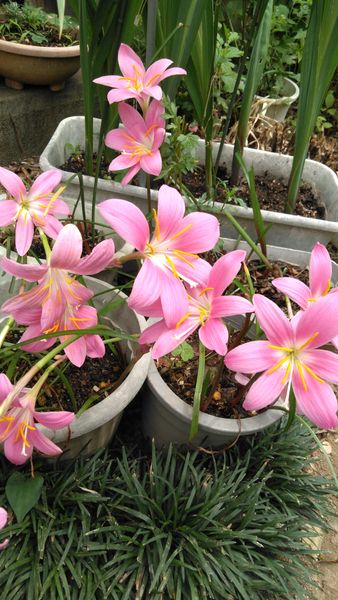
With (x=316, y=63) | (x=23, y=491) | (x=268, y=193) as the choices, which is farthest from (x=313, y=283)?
(x=268, y=193)

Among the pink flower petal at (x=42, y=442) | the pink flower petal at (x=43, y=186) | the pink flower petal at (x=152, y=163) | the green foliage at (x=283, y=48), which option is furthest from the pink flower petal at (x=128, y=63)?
the green foliage at (x=283, y=48)

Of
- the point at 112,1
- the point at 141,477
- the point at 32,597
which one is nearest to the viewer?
the point at 32,597

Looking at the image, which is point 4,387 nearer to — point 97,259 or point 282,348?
point 97,259

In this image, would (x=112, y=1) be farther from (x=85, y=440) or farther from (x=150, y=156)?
(x=85, y=440)

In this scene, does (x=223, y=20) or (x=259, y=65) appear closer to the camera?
(x=259, y=65)

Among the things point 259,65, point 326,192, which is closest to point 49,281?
point 259,65

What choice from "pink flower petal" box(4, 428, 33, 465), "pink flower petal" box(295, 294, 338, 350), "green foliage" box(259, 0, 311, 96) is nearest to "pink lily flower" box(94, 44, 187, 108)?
"pink flower petal" box(295, 294, 338, 350)

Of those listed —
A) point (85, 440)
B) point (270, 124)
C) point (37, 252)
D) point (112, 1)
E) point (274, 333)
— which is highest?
point (112, 1)
